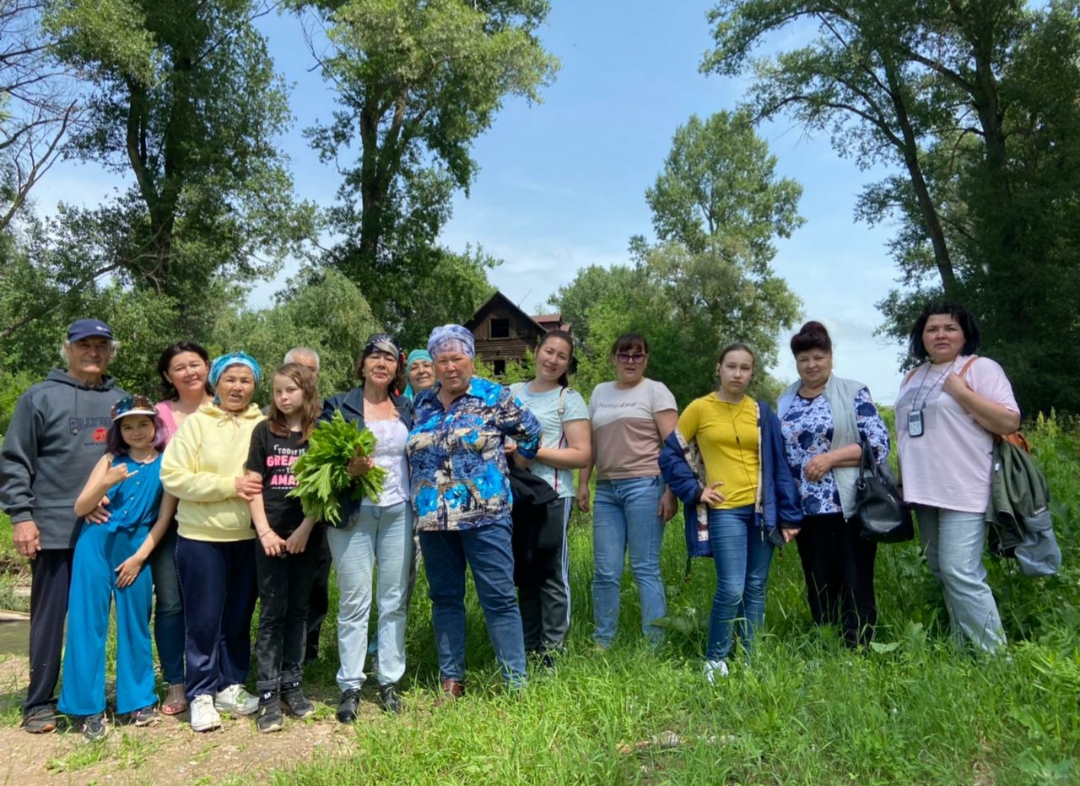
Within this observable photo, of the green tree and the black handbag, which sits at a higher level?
the green tree

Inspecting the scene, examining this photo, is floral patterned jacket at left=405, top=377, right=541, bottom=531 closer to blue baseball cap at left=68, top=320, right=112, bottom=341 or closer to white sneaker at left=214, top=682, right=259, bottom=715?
white sneaker at left=214, top=682, right=259, bottom=715

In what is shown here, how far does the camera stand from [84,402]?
4.43m

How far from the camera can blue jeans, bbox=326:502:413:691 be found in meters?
4.11

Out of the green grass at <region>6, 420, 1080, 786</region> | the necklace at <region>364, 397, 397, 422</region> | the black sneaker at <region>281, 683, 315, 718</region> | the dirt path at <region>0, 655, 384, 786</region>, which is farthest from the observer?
the necklace at <region>364, 397, 397, 422</region>

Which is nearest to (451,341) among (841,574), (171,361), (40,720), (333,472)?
(333,472)

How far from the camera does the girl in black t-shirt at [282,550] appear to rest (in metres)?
4.09

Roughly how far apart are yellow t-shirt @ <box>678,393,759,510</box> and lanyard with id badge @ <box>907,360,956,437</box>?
0.76m

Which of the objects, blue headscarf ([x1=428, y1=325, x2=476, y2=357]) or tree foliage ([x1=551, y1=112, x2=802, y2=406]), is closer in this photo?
blue headscarf ([x1=428, y1=325, x2=476, y2=357])

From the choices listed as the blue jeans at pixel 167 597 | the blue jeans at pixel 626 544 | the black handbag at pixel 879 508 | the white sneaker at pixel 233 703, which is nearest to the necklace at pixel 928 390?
the black handbag at pixel 879 508

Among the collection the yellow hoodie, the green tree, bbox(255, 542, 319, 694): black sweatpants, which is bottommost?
bbox(255, 542, 319, 694): black sweatpants

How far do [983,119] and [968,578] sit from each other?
739 inches

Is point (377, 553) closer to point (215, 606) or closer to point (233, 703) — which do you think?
point (215, 606)

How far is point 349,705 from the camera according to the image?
Answer: 161 inches

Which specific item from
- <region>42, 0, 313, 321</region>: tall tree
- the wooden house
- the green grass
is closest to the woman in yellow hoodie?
the green grass
